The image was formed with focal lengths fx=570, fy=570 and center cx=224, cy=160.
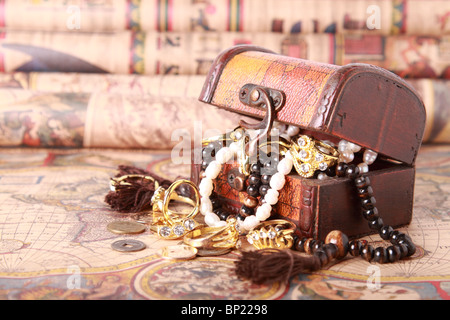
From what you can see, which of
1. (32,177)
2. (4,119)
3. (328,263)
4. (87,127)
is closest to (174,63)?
(87,127)

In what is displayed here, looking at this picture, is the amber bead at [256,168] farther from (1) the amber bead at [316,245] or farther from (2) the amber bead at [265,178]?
(1) the amber bead at [316,245]

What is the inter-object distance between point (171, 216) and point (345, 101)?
2.22 feet

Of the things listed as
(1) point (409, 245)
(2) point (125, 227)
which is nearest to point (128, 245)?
(2) point (125, 227)

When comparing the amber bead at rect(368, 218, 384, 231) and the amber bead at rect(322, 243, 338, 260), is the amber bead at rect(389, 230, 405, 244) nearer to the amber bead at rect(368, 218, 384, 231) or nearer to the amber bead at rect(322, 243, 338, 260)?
the amber bead at rect(368, 218, 384, 231)

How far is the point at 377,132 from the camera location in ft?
5.53

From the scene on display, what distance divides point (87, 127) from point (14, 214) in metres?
1.01

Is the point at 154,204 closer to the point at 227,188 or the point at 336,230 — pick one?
the point at 227,188

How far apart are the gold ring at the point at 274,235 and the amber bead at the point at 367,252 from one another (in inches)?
7.7

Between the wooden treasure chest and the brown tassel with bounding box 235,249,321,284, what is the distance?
0.71 ft

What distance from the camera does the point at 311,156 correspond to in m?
1.67

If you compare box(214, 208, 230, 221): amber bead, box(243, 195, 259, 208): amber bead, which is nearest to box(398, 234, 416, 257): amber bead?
box(243, 195, 259, 208): amber bead

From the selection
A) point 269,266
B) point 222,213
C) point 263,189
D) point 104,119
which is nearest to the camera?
point 269,266

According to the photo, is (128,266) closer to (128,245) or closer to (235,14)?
(128,245)

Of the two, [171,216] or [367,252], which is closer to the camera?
[367,252]
